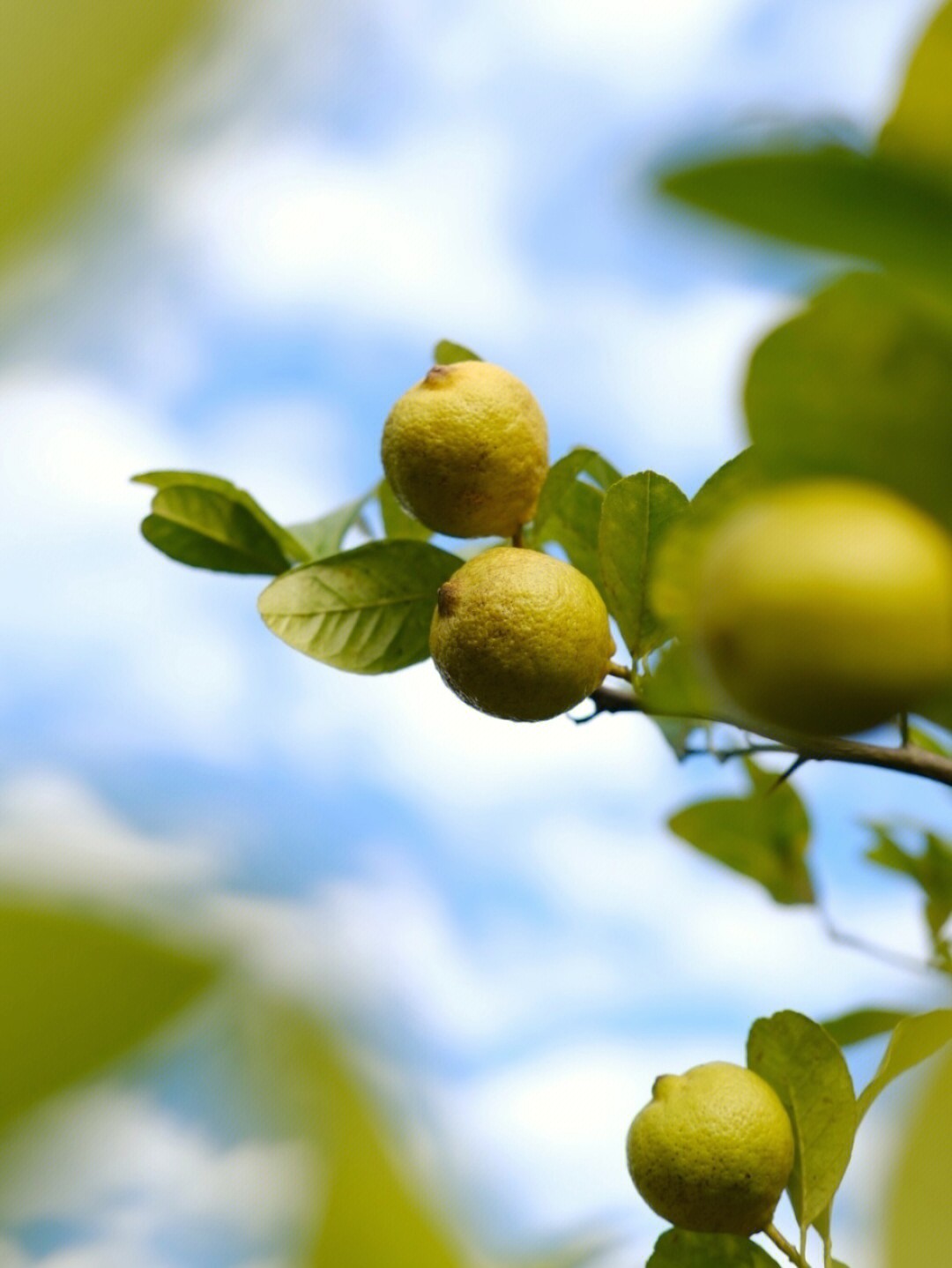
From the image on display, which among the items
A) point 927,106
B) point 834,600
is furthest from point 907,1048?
point 927,106

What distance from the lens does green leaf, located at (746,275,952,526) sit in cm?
42

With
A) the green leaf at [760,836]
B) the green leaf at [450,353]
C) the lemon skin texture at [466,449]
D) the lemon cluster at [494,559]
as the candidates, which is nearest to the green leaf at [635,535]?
the lemon cluster at [494,559]

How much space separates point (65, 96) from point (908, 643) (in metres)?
0.32

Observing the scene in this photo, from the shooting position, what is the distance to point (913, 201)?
377mm

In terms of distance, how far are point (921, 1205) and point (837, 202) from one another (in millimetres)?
275

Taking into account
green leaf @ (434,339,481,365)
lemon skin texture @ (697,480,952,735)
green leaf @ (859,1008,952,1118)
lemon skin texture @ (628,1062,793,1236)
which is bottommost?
lemon skin texture @ (628,1062,793,1236)

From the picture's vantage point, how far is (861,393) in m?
0.43

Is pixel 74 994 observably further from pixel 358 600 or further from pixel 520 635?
pixel 358 600

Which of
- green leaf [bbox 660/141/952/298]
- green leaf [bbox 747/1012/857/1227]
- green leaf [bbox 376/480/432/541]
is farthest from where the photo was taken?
green leaf [bbox 376/480/432/541]

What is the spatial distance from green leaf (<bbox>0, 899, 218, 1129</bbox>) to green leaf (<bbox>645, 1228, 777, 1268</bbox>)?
0.88 meters

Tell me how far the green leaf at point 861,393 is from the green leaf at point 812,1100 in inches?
27.6

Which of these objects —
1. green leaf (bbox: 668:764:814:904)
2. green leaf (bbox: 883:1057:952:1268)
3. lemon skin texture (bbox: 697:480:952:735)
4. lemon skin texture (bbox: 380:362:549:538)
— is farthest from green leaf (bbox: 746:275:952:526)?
green leaf (bbox: 668:764:814:904)

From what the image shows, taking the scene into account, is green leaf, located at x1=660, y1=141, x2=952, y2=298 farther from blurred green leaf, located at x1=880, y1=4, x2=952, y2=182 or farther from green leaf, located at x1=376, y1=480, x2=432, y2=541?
green leaf, located at x1=376, y1=480, x2=432, y2=541

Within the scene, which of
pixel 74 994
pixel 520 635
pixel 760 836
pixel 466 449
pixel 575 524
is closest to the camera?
pixel 74 994
